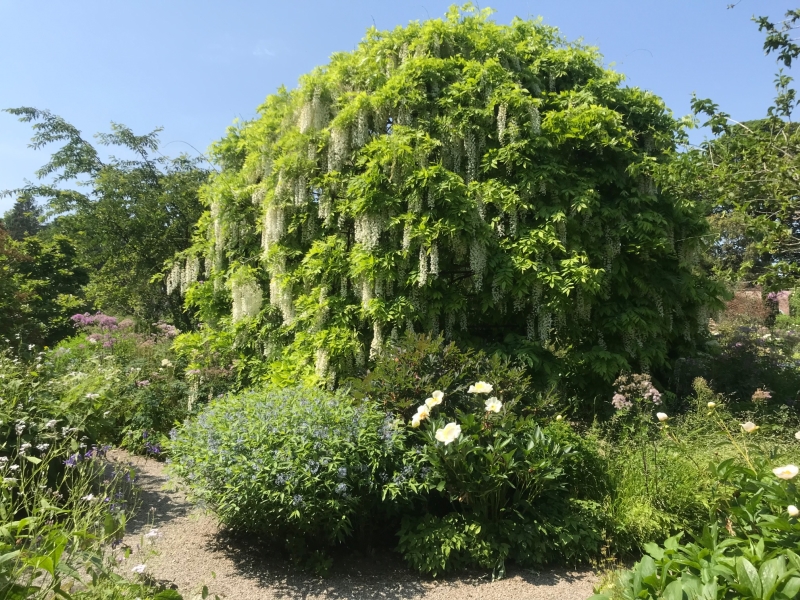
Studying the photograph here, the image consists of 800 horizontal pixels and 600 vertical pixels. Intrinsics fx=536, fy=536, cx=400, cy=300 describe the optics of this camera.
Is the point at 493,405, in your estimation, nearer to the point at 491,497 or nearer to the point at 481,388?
the point at 481,388

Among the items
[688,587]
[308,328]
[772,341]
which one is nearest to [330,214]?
[308,328]

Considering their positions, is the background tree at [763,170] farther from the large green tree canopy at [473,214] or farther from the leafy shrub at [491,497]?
the leafy shrub at [491,497]

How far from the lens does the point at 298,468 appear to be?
3.25m

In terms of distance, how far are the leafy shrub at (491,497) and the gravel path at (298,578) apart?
0.12m

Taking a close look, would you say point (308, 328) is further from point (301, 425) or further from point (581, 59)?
point (581, 59)

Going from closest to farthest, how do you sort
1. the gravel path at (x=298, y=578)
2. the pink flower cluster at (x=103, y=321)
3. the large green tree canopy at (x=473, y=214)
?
the gravel path at (x=298, y=578), the large green tree canopy at (x=473, y=214), the pink flower cluster at (x=103, y=321)

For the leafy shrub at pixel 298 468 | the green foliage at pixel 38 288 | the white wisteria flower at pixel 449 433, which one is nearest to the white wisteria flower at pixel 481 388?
the white wisteria flower at pixel 449 433

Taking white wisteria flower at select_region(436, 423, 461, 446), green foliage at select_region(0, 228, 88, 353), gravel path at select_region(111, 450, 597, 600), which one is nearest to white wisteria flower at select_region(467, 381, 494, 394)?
white wisteria flower at select_region(436, 423, 461, 446)

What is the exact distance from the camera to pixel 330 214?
6.00 metres

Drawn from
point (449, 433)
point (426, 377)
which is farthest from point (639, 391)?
point (449, 433)

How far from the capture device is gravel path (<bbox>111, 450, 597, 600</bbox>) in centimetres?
318

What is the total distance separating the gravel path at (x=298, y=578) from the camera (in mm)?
3176

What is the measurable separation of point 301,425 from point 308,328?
2342 mm

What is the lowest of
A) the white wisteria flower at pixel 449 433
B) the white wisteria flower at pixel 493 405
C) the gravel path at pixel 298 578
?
the gravel path at pixel 298 578
